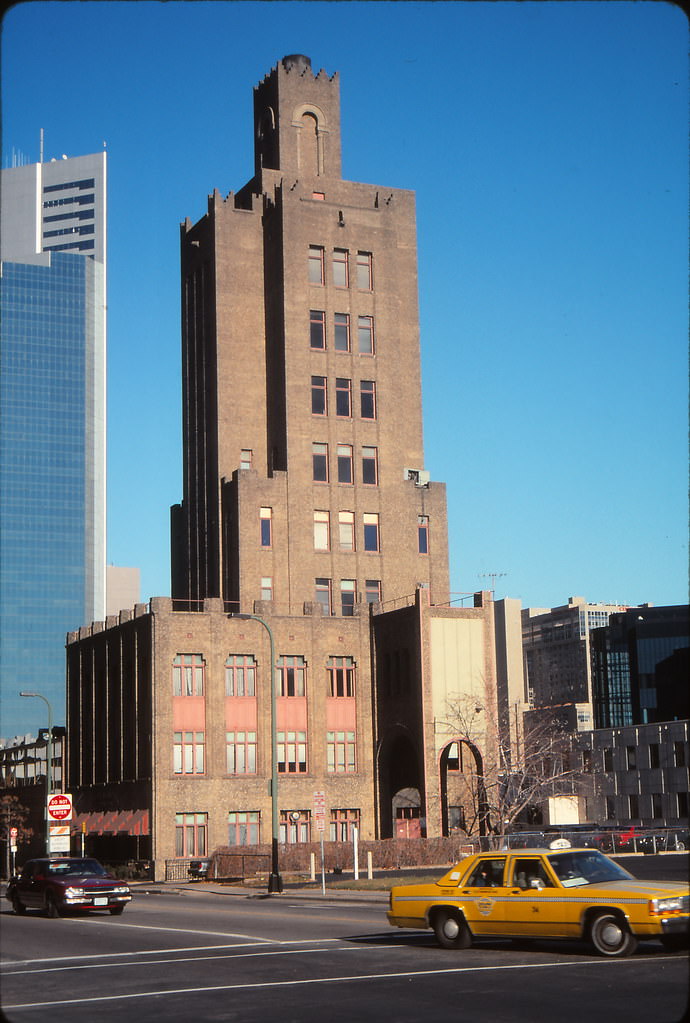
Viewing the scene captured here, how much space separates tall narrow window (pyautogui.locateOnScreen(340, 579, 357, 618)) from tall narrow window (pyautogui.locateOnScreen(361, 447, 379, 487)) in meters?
6.87

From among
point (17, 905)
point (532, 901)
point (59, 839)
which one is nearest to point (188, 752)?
point (59, 839)

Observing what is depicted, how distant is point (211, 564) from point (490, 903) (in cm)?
6805

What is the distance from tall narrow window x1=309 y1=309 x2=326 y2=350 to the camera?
88938 millimetres

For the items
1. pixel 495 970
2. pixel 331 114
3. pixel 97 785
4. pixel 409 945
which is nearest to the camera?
pixel 495 970

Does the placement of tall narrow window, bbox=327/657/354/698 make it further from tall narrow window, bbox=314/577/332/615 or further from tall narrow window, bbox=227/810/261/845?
tall narrow window, bbox=227/810/261/845

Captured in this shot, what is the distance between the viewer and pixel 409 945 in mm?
25344

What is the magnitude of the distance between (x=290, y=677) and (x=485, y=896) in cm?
5714

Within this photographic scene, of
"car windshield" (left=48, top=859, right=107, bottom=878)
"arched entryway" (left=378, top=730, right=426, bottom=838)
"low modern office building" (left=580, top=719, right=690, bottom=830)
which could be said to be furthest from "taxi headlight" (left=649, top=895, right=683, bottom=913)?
"low modern office building" (left=580, top=719, right=690, bottom=830)

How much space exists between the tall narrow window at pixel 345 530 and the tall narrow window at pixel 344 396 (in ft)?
22.3

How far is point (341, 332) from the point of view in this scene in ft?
294

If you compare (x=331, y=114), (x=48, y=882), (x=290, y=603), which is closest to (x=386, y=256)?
(x=331, y=114)

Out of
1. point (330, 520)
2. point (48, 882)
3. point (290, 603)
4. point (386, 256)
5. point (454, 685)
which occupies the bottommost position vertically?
point (48, 882)

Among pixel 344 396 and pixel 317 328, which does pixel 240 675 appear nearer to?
pixel 344 396

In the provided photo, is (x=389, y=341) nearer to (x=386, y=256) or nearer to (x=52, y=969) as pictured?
(x=386, y=256)
